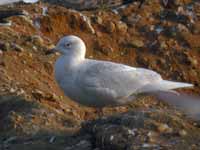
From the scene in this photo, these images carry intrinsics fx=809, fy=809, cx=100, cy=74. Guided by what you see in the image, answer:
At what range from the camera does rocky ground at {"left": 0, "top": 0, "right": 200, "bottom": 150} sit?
327 inches

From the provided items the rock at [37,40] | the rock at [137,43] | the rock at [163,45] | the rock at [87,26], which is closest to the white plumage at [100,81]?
the rock at [37,40]

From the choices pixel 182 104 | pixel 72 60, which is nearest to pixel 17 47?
pixel 72 60

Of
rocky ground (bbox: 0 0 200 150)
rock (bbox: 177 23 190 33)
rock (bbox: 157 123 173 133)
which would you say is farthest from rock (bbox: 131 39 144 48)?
rock (bbox: 157 123 173 133)

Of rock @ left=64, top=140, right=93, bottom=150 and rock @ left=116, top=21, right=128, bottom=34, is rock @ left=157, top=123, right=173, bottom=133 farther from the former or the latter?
rock @ left=116, top=21, right=128, bottom=34

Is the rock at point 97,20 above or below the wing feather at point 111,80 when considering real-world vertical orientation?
above

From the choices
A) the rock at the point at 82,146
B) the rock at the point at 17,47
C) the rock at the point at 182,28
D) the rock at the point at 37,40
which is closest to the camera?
the rock at the point at 82,146

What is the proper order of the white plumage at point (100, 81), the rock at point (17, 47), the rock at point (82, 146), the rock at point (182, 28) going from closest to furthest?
1. the rock at point (82, 146)
2. the white plumage at point (100, 81)
3. the rock at point (17, 47)
4. the rock at point (182, 28)

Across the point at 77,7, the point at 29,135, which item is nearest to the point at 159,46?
the point at 77,7

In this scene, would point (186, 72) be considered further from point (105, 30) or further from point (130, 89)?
point (130, 89)

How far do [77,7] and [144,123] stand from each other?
7514mm

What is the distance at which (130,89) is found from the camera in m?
10.1

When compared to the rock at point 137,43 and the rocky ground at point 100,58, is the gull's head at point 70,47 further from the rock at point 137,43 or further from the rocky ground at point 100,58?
the rock at point 137,43

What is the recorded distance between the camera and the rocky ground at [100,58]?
8.30 meters

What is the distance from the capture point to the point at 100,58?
13.9 meters
